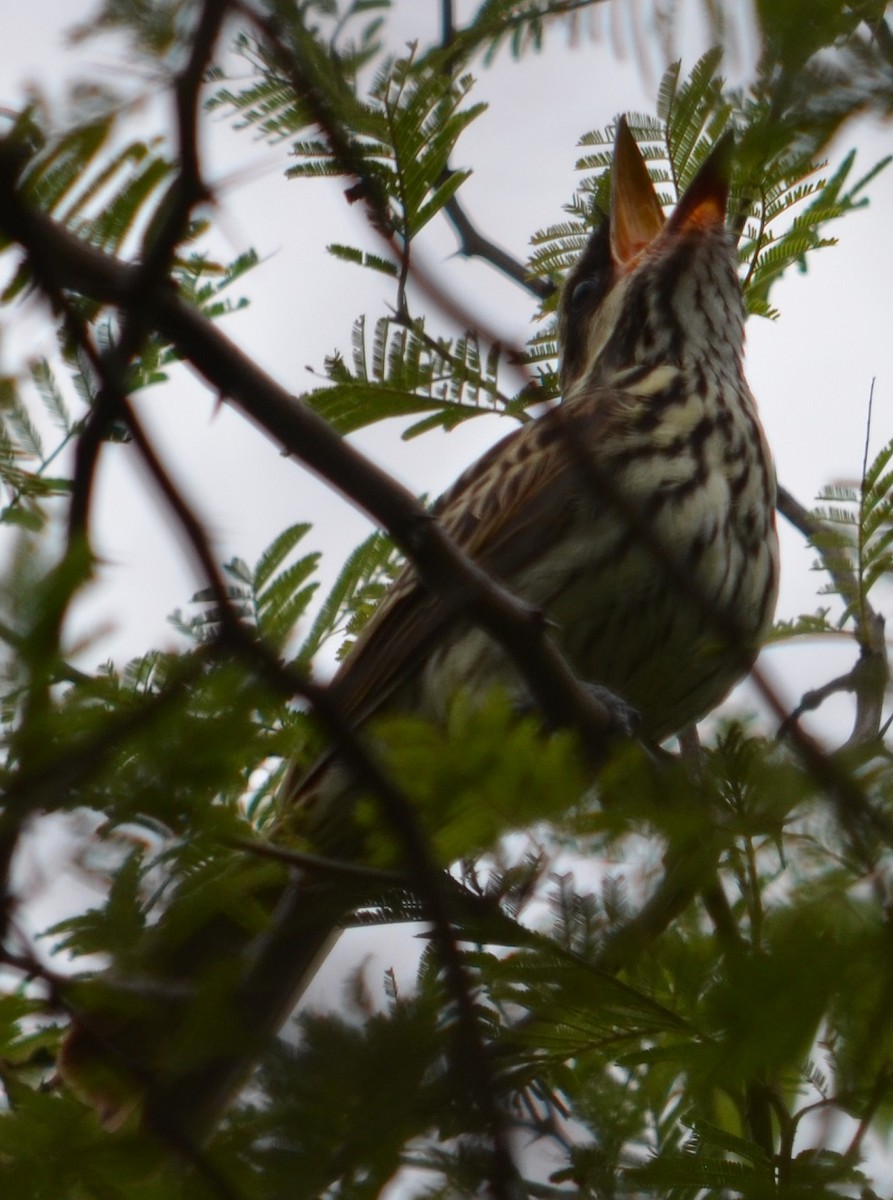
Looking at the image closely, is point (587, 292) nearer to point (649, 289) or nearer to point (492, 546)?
point (649, 289)

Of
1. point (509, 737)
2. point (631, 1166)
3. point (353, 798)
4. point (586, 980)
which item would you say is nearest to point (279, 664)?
point (509, 737)

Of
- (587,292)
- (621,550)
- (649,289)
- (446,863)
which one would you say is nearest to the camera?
(446,863)

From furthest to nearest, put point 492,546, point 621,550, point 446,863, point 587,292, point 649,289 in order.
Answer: point 587,292
point 649,289
point 492,546
point 621,550
point 446,863

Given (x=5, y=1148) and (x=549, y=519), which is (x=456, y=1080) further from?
(x=549, y=519)

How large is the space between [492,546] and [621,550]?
521 millimetres

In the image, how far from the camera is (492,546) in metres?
5.25

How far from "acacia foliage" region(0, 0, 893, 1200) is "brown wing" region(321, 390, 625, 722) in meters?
1.58

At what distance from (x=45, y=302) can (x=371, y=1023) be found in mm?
1243

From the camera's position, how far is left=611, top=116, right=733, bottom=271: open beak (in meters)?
5.85

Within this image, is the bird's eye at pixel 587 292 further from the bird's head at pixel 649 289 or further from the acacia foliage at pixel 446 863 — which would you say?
the acacia foliage at pixel 446 863

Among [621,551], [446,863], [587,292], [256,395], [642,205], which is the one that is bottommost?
[446,863]

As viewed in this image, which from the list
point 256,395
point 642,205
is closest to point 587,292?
point 642,205

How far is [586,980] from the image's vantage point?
2.92 m

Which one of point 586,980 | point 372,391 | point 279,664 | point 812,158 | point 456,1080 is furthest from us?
point 372,391
